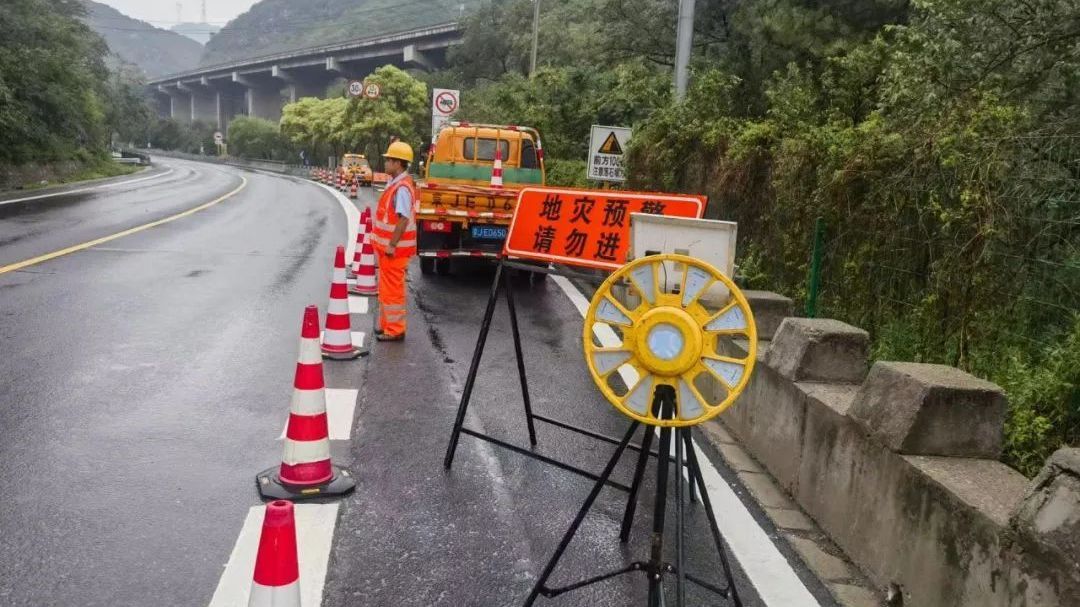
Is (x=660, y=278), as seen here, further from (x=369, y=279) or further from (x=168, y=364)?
(x=369, y=279)

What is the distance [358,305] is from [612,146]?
7383 mm

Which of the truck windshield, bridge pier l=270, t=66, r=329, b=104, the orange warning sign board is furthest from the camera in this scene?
bridge pier l=270, t=66, r=329, b=104

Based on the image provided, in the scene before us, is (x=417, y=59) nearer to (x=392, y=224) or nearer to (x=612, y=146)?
(x=612, y=146)

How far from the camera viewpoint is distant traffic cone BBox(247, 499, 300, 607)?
266 cm

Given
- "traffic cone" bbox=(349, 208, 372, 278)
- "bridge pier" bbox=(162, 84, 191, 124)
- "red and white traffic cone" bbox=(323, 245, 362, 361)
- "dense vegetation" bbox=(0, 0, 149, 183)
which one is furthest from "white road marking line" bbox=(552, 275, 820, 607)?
"bridge pier" bbox=(162, 84, 191, 124)

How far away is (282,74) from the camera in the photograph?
118 m

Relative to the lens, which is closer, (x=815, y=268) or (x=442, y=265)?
A: (x=815, y=268)

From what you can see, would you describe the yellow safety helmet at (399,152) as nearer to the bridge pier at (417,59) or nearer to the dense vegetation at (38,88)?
the dense vegetation at (38,88)

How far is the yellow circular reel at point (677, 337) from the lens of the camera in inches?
128

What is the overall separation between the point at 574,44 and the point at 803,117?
29.0 meters

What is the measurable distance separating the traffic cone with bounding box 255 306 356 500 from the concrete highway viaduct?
72190mm

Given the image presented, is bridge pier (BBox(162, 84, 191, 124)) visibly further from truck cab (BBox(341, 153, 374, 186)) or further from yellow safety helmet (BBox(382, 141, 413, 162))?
yellow safety helmet (BBox(382, 141, 413, 162))

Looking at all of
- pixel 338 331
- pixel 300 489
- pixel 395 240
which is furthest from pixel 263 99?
pixel 300 489

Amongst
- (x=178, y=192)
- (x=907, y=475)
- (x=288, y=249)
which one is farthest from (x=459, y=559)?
(x=178, y=192)
